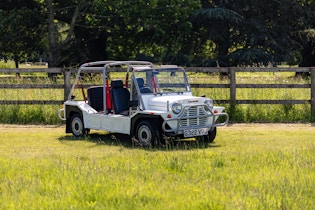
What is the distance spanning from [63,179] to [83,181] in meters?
0.37

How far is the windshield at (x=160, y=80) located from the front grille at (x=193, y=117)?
99cm

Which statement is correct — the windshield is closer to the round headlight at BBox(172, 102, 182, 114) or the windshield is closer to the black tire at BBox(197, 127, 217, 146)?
the round headlight at BBox(172, 102, 182, 114)

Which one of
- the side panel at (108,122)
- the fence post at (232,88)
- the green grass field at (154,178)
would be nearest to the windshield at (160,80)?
the side panel at (108,122)

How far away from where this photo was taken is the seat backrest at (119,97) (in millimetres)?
12695

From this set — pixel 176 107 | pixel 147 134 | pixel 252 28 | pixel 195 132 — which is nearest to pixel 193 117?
pixel 195 132

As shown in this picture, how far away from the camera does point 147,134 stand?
11703 millimetres

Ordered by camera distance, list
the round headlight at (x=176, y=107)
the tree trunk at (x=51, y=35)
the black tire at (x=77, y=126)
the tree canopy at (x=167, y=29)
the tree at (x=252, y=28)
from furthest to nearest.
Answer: the tree at (x=252, y=28), the tree canopy at (x=167, y=29), the tree trunk at (x=51, y=35), the black tire at (x=77, y=126), the round headlight at (x=176, y=107)

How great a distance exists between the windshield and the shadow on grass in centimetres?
113

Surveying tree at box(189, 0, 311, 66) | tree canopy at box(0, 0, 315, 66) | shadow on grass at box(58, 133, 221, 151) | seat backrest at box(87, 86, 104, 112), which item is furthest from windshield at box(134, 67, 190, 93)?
tree at box(189, 0, 311, 66)

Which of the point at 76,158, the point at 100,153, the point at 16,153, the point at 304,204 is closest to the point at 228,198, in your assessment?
the point at 304,204

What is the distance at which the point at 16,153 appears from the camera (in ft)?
35.9

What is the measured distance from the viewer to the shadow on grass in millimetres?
11531

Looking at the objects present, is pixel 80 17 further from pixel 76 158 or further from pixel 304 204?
pixel 304 204

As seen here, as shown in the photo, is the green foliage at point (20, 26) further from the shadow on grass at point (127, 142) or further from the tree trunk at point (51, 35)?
the shadow on grass at point (127, 142)
